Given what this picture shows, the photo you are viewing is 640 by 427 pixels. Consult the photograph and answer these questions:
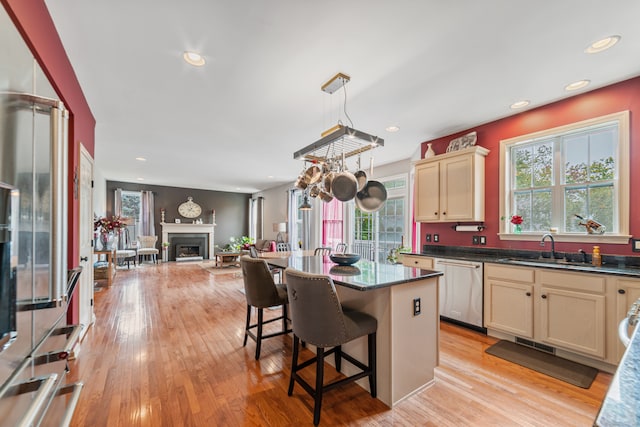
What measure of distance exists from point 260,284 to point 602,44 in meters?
3.25

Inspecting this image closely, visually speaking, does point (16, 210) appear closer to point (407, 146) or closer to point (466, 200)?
point (466, 200)

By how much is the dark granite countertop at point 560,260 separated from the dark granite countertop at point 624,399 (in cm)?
217

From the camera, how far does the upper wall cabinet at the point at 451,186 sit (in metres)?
3.43

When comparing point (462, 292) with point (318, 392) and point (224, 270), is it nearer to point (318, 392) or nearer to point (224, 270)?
point (318, 392)

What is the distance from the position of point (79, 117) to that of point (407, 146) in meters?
4.26

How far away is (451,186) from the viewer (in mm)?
3643

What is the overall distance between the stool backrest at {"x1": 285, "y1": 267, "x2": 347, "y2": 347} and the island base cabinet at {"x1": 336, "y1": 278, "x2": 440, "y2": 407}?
1.19ft

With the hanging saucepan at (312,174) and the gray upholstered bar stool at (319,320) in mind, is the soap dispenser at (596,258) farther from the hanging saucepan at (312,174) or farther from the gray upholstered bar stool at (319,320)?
the hanging saucepan at (312,174)

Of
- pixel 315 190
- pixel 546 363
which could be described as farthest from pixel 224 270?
pixel 546 363

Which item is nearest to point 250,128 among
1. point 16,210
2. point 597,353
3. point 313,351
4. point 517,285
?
point 313,351

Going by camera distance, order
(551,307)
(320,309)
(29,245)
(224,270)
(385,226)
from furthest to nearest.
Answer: (224,270), (385,226), (551,307), (320,309), (29,245)

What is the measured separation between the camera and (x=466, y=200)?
3479mm

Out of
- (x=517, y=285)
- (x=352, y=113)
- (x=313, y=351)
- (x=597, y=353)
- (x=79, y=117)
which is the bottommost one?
(x=313, y=351)

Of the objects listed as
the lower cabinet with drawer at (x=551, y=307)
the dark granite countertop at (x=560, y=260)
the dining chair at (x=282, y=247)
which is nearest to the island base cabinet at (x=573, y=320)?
the lower cabinet with drawer at (x=551, y=307)
